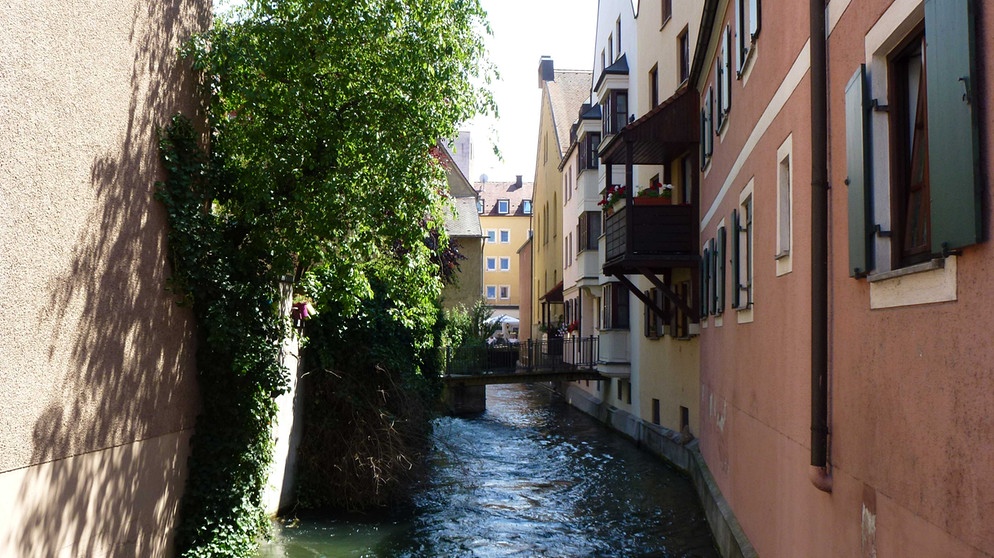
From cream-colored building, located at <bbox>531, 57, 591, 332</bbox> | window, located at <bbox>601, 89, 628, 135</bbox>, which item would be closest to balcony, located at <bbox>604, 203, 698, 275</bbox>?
window, located at <bbox>601, 89, 628, 135</bbox>

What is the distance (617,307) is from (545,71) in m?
26.8

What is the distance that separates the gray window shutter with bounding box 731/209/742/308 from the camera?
11448mm

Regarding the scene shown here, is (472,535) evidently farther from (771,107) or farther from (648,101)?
(648,101)

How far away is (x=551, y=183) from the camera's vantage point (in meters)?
45.7

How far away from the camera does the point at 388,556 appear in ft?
37.4

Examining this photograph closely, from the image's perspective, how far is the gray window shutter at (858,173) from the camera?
17.3 ft

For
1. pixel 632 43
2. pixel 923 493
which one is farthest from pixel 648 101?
pixel 923 493

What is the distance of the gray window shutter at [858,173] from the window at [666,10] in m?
16.7

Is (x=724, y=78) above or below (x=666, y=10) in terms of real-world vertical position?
below

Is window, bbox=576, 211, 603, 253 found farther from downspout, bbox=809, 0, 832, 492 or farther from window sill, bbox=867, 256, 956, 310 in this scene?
window sill, bbox=867, 256, 956, 310

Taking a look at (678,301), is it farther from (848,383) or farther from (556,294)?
(556,294)

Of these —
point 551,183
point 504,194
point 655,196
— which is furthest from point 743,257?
point 504,194

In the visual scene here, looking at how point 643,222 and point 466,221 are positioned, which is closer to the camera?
point 643,222

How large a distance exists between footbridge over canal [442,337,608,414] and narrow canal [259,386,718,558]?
4.20 metres
